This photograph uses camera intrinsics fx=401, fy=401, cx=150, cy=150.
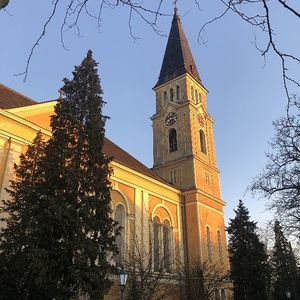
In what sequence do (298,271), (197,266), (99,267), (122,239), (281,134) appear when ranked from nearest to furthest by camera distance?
(99,267)
(281,134)
(122,239)
(197,266)
(298,271)

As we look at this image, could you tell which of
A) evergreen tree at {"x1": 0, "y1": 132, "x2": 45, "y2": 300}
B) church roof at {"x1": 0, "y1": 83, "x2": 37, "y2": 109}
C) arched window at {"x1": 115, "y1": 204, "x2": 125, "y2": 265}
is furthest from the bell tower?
evergreen tree at {"x1": 0, "y1": 132, "x2": 45, "y2": 300}

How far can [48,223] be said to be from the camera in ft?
49.0

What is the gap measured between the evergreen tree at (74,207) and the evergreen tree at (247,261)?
57.5 feet

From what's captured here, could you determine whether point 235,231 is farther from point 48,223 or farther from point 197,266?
point 48,223

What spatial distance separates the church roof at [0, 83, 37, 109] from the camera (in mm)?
24475

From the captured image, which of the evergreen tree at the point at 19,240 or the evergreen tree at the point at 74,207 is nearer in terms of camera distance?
the evergreen tree at the point at 19,240

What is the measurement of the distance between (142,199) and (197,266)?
6.42 meters

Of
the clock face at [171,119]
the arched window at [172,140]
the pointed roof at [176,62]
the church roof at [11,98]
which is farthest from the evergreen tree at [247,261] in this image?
the church roof at [11,98]

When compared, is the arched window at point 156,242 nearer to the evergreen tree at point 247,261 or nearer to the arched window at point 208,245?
the arched window at point 208,245

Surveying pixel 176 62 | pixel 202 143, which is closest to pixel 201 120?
pixel 202 143

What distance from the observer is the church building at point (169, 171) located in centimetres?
2350

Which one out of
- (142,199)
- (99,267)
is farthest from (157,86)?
(99,267)

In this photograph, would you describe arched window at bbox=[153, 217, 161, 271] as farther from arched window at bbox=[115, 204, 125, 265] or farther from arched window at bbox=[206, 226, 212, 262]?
arched window at bbox=[206, 226, 212, 262]

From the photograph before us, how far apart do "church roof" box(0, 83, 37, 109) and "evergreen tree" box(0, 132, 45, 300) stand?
27.3ft
